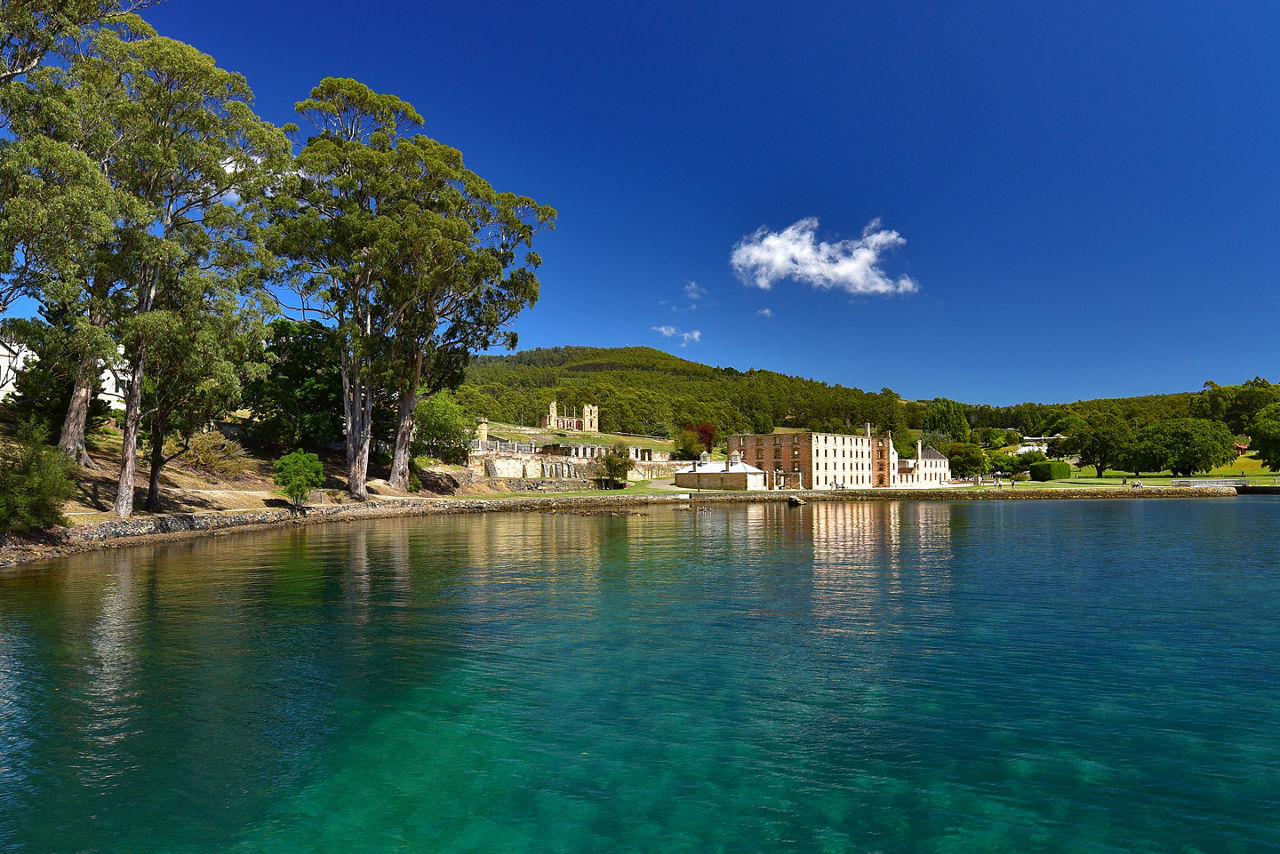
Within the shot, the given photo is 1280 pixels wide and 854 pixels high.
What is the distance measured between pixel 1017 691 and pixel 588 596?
35.5ft

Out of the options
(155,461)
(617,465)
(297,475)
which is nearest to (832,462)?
(617,465)

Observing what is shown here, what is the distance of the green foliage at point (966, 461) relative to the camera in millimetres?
131625

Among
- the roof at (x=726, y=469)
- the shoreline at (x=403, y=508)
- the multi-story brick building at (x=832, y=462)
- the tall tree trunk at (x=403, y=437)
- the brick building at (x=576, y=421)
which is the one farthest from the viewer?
the brick building at (x=576, y=421)

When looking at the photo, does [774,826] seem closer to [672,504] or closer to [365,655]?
[365,655]

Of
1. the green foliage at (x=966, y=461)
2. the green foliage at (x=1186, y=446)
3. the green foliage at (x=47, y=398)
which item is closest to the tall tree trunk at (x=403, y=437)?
the green foliage at (x=47, y=398)

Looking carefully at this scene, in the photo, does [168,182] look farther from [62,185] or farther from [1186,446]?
[1186,446]

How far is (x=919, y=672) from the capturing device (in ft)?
38.2

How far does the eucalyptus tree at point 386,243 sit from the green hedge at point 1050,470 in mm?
88771

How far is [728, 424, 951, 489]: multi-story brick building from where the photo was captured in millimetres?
106250

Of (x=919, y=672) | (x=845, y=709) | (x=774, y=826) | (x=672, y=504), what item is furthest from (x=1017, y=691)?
(x=672, y=504)

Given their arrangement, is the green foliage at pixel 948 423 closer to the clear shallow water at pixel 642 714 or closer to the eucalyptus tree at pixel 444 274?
the eucalyptus tree at pixel 444 274

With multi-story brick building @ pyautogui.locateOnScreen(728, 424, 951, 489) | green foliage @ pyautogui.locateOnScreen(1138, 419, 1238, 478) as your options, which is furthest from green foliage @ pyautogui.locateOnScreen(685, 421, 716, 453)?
green foliage @ pyautogui.locateOnScreen(1138, 419, 1238, 478)

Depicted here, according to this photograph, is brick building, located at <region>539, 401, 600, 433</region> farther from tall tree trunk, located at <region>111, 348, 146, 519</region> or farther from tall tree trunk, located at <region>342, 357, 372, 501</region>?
tall tree trunk, located at <region>111, 348, 146, 519</region>

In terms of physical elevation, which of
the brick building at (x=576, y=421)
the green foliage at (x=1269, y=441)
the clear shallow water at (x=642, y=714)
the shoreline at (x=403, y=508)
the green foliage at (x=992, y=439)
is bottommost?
the clear shallow water at (x=642, y=714)
